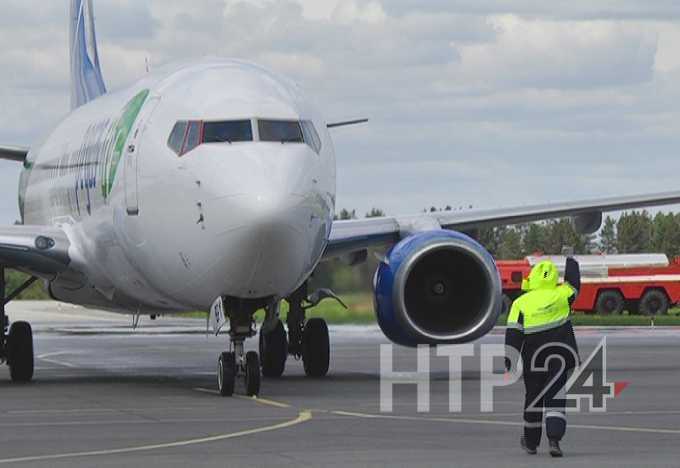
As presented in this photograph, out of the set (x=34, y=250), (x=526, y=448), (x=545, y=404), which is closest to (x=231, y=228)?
(x=34, y=250)

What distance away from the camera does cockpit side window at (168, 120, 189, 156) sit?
67.7 ft

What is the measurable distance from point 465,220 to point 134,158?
6.87m

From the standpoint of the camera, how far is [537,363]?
49.7 ft

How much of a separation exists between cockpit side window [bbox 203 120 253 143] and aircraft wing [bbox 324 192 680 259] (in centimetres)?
449

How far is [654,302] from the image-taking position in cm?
6594

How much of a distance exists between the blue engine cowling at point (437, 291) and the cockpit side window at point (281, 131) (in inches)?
141

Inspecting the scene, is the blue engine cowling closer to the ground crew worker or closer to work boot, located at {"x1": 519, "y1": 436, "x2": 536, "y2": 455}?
the ground crew worker

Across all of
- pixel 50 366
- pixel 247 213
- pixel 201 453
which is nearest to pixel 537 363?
pixel 201 453

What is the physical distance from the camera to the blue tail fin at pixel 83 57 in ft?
113

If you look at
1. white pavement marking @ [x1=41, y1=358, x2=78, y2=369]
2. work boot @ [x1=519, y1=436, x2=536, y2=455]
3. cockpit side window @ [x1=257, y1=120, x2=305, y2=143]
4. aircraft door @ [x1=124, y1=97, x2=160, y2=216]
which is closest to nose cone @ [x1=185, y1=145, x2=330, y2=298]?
cockpit side window @ [x1=257, y1=120, x2=305, y2=143]

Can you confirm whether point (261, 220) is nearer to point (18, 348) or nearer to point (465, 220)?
point (18, 348)

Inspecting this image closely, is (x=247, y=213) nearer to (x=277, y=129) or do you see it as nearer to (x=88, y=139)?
(x=277, y=129)

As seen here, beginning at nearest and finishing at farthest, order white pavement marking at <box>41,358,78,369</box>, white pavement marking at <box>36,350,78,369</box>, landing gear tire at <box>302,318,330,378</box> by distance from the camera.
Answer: landing gear tire at <box>302,318,330,378</box> < white pavement marking at <box>41,358,78,369</box> < white pavement marking at <box>36,350,78,369</box>

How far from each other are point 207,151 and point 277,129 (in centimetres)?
94
